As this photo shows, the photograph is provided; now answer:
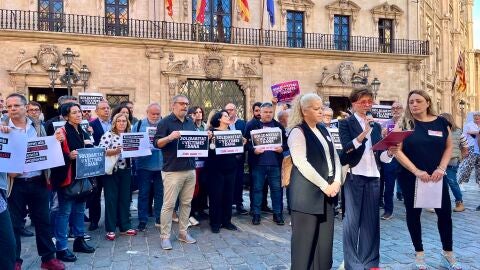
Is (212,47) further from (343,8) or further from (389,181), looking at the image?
(389,181)

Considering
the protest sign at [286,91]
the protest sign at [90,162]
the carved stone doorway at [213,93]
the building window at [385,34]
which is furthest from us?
the building window at [385,34]

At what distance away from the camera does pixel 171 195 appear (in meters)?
5.94

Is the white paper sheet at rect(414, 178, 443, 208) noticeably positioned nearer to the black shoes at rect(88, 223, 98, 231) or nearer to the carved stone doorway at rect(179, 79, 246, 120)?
the black shoes at rect(88, 223, 98, 231)

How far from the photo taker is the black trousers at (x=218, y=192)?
6965mm

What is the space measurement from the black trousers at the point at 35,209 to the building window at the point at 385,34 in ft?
72.2

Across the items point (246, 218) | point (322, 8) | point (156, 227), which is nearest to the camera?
point (156, 227)

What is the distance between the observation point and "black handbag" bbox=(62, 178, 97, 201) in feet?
17.5

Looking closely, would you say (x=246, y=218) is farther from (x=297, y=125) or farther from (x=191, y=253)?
(x=297, y=125)

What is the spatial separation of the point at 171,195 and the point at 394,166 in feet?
15.5

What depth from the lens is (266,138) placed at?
24.2 ft

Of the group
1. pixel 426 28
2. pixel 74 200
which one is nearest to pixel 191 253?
pixel 74 200

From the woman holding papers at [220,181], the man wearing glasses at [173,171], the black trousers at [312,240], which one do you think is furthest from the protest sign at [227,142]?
the black trousers at [312,240]

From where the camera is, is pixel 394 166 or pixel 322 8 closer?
pixel 394 166

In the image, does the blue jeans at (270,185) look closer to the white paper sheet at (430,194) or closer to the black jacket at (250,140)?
the black jacket at (250,140)
